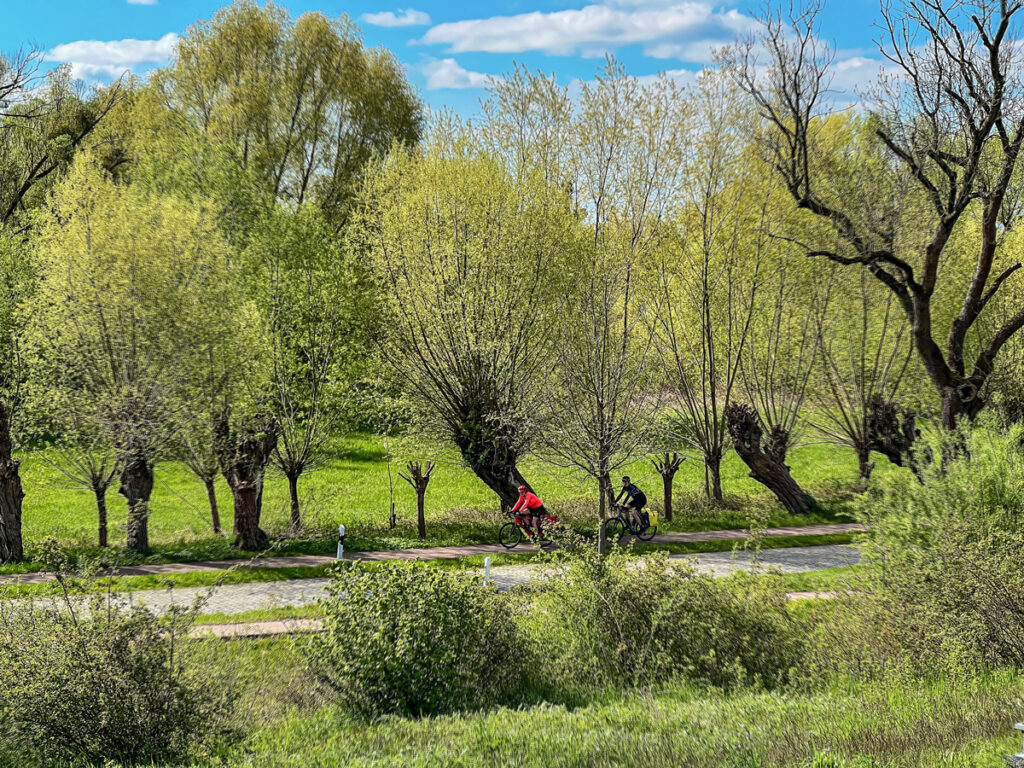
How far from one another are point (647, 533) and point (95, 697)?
1366cm

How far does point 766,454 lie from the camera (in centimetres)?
2139

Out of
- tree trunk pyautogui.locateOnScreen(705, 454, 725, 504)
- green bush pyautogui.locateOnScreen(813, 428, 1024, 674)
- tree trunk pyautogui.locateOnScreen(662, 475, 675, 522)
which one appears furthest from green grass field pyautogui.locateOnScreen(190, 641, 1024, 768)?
tree trunk pyautogui.locateOnScreen(662, 475, 675, 522)

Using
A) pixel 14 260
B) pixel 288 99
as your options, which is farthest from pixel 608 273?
pixel 288 99

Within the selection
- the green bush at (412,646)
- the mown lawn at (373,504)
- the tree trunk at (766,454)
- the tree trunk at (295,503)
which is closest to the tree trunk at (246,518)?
the mown lawn at (373,504)

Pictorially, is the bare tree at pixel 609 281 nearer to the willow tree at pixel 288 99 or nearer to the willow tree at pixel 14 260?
the willow tree at pixel 14 260

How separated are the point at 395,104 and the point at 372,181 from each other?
16.3 m

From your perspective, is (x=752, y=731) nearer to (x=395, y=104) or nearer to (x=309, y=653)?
(x=309, y=653)

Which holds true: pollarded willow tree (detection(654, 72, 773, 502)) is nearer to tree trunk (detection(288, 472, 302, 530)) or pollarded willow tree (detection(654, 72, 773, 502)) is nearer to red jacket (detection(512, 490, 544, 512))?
red jacket (detection(512, 490, 544, 512))

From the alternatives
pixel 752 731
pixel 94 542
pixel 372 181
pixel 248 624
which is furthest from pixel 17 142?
pixel 752 731

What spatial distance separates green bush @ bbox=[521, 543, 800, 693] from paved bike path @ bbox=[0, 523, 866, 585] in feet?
14.1

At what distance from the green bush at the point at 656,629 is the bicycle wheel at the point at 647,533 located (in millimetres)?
8744

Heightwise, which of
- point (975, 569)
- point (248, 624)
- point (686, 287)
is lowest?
point (248, 624)

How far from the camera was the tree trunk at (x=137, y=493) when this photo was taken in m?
16.2

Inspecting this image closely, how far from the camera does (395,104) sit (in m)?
36.0
